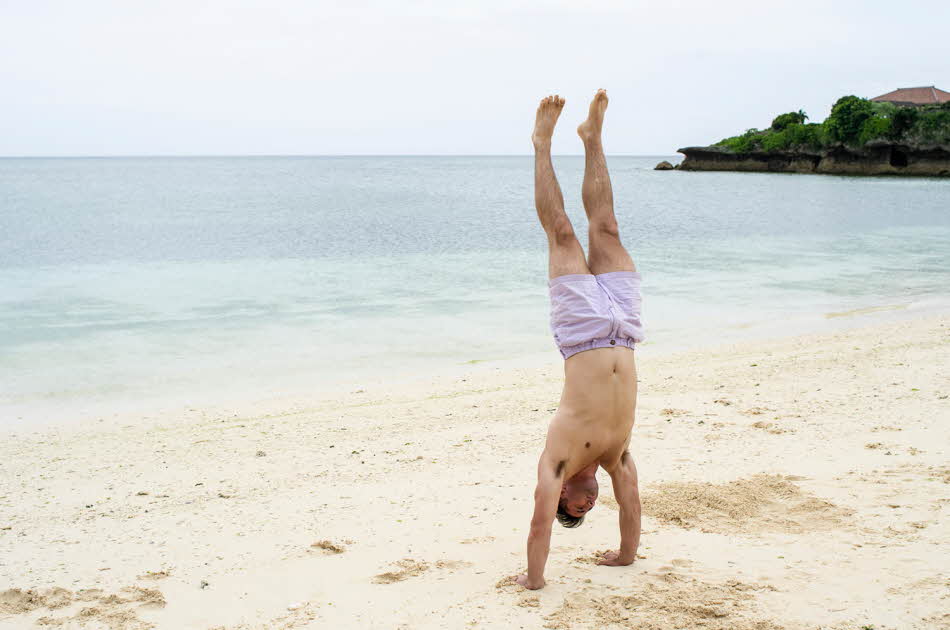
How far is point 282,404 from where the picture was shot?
945cm

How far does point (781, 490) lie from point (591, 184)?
2.71 m

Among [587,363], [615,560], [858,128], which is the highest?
[858,128]

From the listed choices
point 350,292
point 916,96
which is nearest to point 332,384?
point 350,292

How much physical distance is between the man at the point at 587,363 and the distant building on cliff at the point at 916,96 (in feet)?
393

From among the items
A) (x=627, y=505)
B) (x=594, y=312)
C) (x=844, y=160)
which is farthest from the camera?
(x=844, y=160)

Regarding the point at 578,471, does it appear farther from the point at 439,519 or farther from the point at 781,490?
the point at 781,490

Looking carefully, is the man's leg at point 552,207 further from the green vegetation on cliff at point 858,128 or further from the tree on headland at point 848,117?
the tree on headland at point 848,117

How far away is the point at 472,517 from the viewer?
528 centimetres

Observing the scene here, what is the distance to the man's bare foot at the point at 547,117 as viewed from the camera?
445 cm

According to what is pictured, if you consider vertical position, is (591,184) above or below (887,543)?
above

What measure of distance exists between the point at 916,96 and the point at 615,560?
413 ft

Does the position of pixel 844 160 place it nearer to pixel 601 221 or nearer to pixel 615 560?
pixel 601 221

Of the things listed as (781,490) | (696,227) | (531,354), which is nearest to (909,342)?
(531,354)

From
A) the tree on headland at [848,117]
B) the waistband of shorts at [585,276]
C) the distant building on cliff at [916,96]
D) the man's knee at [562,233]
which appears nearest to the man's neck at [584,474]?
the waistband of shorts at [585,276]
